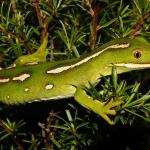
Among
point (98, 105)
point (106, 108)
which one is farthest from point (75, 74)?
point (106, 108)

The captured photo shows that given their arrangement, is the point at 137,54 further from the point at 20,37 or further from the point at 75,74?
the point at 20,37

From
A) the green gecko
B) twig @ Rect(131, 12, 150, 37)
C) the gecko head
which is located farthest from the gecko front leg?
twig @ Rect(131, 12, 150, 37)

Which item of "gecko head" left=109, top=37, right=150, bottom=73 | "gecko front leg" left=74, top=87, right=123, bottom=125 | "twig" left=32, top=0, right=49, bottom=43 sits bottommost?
"gecko front leg" left=74, top=87, right=123, bottom=125

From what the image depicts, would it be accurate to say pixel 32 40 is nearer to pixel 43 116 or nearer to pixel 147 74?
pixel 43 116

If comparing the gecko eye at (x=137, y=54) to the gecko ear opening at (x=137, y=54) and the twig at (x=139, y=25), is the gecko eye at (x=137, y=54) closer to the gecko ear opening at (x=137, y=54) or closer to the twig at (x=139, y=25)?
the gecko ear opening at (x=137, y=54)

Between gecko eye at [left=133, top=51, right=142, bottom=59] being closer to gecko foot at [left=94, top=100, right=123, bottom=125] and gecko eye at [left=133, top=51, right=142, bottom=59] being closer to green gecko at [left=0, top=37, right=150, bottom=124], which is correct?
green gecko at [left=0, top=37, right=150, bottom=124]

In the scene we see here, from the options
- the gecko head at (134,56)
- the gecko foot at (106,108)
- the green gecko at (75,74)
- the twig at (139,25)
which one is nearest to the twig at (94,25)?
the green gecko at (75,74)

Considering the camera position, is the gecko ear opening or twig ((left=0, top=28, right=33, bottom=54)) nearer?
the gecko ear opening
